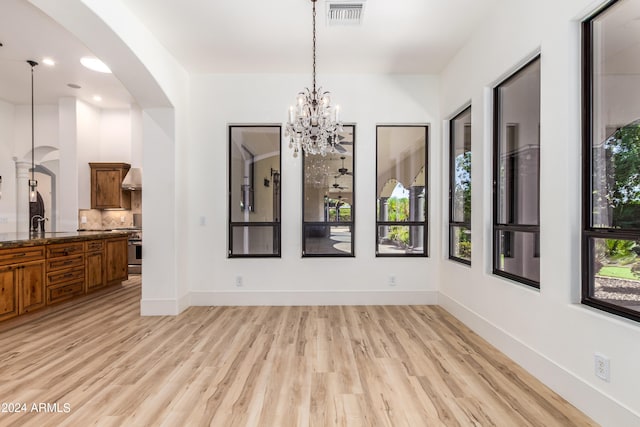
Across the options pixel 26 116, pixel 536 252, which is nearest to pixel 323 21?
pixel 536 252

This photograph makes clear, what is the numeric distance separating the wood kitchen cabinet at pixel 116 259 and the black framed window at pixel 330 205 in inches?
128

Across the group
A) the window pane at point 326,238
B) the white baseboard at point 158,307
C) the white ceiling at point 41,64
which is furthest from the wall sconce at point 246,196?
the white ceiling at point 41,64

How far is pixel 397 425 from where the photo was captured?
188cm

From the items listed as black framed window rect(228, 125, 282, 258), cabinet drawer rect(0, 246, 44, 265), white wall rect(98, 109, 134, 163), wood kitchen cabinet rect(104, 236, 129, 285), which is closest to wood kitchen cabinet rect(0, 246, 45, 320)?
cabinet drawer rect(0, 246, 44, 265)

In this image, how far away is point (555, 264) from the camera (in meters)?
2.26

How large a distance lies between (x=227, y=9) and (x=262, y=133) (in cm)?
170

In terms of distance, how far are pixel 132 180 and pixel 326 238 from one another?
4284mm

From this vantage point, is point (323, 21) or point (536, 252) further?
point (323, 21)

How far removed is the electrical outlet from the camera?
1.85 m

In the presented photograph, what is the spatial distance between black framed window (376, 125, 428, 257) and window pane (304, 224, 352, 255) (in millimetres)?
451

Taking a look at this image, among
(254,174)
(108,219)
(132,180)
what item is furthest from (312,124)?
(108,219)

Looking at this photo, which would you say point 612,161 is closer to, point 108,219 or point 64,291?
point 64,291

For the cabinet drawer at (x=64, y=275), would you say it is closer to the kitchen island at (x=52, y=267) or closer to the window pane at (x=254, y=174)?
the kitchen island at (x=52, y=267)

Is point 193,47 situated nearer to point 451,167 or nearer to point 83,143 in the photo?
point 451,167
